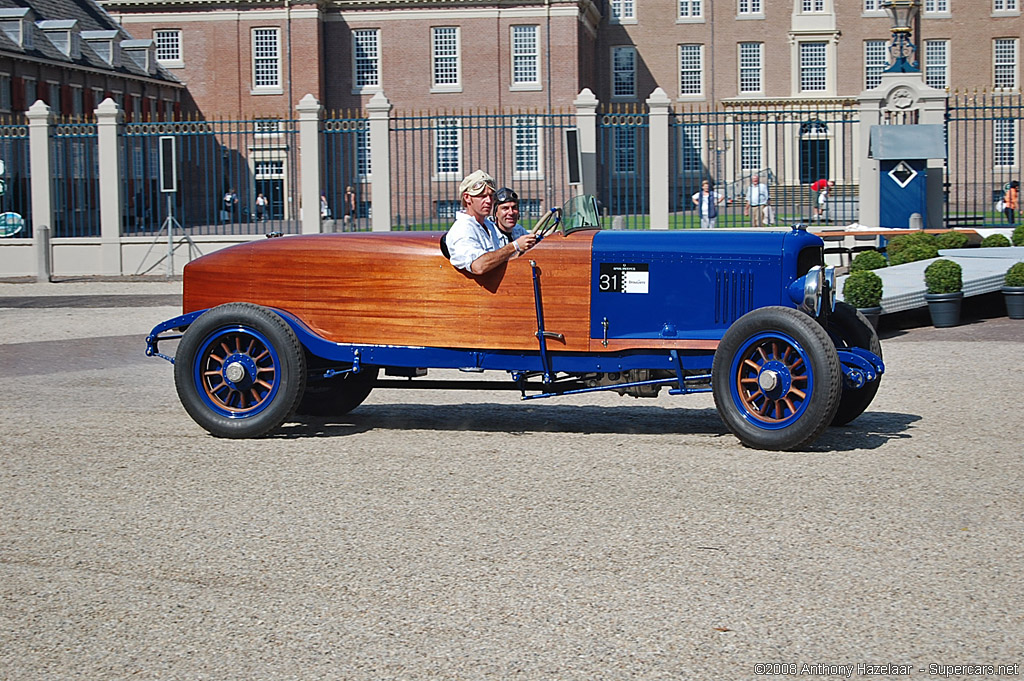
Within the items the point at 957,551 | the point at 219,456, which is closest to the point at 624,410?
the point at 219,456

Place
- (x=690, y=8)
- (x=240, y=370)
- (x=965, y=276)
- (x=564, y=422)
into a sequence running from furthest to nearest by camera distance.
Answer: (x=690, y=8) → (x=965, y=276) → (x=564, y=422) → (x=240, y=370)

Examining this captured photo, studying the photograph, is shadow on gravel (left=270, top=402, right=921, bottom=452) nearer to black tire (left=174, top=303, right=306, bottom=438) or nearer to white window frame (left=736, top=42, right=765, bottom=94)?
black tire (left=174, top=303, right=306, bottom=438)

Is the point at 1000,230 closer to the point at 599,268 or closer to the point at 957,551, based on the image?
the point at 599,268

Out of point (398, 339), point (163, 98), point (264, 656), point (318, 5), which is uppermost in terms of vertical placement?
point (318, 5)

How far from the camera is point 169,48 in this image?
57312 millimetres

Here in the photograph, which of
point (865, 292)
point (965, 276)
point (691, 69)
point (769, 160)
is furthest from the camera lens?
point (691, 69)

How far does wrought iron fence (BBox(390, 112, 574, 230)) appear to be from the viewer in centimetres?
2431

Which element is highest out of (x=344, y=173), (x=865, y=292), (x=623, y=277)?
(x=344, y=173)

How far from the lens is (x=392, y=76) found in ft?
187

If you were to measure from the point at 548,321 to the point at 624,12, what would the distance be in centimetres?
5898

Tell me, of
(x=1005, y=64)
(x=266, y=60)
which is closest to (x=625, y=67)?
(x=266, y=60)

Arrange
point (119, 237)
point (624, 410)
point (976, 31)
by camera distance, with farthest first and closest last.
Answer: point (976, 31), point (119, 237), point (624, 410)

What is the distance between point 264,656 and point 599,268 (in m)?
4.01

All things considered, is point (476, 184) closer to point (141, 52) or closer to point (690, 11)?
point (141, 52)
